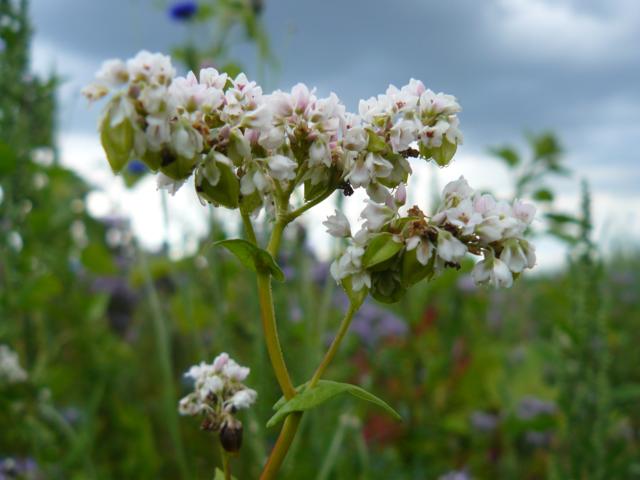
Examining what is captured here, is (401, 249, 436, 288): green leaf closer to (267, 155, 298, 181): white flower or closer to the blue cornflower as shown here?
(267, 155, 298, 181): white flower

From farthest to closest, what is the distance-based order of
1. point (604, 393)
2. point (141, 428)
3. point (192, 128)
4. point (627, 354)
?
1. point (627, 354)
2. point (141, 428)
3. point (604, 393)
4. point (192, 128)

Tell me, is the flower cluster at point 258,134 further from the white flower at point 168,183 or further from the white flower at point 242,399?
the white flower at point 242,399

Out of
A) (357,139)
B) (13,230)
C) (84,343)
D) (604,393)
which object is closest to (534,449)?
(604,393)

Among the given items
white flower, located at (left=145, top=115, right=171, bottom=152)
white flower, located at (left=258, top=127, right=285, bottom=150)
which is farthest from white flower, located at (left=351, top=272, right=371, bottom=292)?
white flower, located at (left=145, top=115, right=171, bottom=152)

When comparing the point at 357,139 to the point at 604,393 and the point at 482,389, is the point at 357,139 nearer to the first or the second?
the point at 604,393

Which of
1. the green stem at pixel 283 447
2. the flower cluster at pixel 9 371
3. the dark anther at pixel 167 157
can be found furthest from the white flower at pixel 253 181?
the flower cluster at pixel 9 371


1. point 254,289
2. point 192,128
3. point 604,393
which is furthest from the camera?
point 254,289
